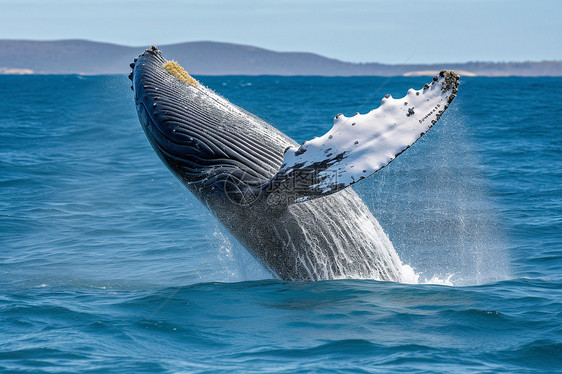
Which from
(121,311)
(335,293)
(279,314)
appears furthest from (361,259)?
(121,311)

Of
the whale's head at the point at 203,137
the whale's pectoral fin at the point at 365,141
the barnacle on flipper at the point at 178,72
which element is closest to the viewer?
the whale's pectoral fin at the point at 365,141

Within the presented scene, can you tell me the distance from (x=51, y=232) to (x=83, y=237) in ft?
2.42

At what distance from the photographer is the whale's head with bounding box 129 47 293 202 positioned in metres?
6.93

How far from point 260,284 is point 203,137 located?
189 centimetres

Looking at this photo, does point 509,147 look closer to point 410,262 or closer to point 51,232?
point 410,262

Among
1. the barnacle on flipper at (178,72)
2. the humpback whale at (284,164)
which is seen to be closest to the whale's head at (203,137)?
the humpback whale at (284,164)

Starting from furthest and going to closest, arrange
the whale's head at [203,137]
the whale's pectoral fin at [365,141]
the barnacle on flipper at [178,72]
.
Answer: the barnacle on flipper at [178,72] → the whale's head at [203,137] → the whale's pectoral fin at [365,141]

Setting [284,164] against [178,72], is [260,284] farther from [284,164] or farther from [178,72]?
[178,72]

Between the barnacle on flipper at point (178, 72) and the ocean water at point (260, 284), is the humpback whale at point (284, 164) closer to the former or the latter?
the barnacle on flipper at point (178, 72)

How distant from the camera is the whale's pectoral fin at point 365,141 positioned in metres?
5.94

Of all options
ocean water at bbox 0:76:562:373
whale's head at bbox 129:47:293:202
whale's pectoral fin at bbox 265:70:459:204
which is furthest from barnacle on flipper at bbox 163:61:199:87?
whale's pectoral fin at bbox 265:70:459:204

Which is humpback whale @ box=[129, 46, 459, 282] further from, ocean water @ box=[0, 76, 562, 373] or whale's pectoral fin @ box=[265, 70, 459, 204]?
ocean water @ box=[0, 76, 562, 373]

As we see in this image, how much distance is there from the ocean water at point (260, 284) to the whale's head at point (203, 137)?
0.87 m

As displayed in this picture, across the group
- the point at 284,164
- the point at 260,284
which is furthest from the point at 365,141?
the point at 260,284
